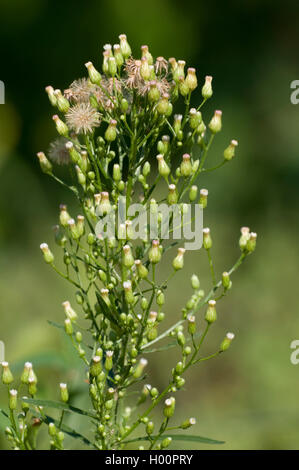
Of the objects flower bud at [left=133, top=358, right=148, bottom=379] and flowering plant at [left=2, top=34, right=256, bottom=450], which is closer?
flowering plant at [left=2, top=34, right=256, bottom=450]

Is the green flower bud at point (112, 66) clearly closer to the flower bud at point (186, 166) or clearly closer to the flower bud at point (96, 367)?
the flower bud at point (186, 166)

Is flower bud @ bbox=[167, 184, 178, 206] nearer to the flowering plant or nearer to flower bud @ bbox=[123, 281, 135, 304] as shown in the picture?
the flowering plant

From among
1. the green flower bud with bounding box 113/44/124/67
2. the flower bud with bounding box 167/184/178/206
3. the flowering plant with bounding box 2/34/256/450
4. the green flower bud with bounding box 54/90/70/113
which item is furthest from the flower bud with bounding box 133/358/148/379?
the green flower bud with bounding box 113/44/124/67

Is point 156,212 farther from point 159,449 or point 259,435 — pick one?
point 259,435

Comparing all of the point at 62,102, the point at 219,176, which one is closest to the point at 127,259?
the point at 62,102

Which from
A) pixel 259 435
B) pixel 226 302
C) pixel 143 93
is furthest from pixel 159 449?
pixel 226 302

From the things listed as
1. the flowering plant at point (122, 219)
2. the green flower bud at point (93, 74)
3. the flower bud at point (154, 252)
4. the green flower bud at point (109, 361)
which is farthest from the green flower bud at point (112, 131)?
the green flower bud at point (109, 361)

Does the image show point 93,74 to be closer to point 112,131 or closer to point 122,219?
point 112,131
